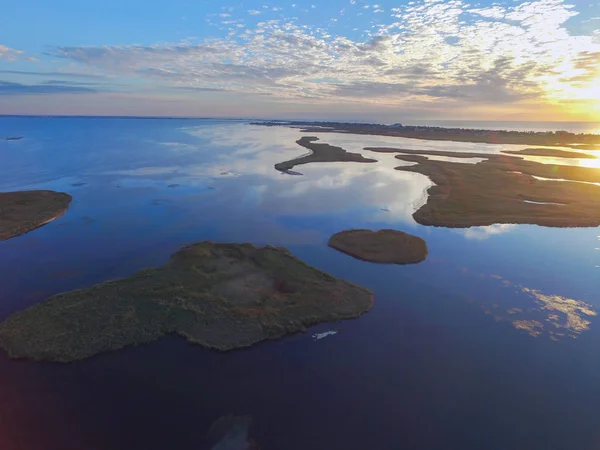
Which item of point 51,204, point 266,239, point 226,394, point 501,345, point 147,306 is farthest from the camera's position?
point 51,204

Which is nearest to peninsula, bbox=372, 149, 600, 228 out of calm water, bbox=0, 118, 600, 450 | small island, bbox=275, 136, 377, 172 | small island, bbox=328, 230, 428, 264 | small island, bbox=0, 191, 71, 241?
calm water, bbox=0, 118, 600, 450

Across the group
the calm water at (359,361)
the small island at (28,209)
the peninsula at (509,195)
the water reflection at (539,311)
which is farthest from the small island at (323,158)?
the water reflection at (539,311)

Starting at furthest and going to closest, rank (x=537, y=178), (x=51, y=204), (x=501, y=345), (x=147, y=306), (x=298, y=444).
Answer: (x=537, y=178) < (x=51, y=204) < (x=147, y=306) < (x=501, y=345) < (x=298, y=444)

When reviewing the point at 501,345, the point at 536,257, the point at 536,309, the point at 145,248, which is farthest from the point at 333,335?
the point at 536,257

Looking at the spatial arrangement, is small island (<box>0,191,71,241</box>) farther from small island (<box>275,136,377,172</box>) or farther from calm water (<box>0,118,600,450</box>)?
small island (<box>275,136,377,172</box>)

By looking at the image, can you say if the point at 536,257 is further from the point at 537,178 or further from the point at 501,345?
the point at 537,178

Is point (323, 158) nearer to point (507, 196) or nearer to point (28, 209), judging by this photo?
point (507, 196)
